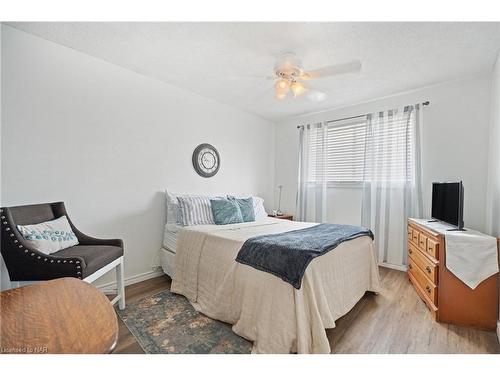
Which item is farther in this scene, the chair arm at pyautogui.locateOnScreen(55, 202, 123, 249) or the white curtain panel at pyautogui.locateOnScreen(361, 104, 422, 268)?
the white curtain panel at pyautogui.locateOnScreen(361, 104, 422, 268)

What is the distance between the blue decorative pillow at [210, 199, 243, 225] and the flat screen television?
2.20 m

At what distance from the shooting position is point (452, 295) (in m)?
2.04

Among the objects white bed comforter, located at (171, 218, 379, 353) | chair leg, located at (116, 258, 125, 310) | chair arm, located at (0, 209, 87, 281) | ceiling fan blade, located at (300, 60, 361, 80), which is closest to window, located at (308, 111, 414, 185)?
white bed comforter, located at (171, 218, 379, 353)

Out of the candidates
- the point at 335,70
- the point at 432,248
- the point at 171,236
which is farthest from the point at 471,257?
the point at 171,236

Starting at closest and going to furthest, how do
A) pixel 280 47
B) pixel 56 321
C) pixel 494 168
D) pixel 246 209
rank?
pixel 56 321 → pixel 280 47 → pixel 494 168 → pixel 246 209

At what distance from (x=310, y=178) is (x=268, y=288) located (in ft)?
9.39

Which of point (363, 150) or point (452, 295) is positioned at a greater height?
point (363, 150)

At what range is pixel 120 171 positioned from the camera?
8.82 feet

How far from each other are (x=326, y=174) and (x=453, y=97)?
6.02 feet

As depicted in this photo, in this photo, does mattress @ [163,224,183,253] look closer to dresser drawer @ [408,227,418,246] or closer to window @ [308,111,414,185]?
window @ [308,111,414,185]

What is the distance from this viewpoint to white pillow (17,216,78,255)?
5.89 feet

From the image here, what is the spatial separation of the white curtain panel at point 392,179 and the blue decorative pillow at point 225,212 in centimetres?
190

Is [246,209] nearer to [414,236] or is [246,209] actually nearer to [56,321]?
[414,236]
